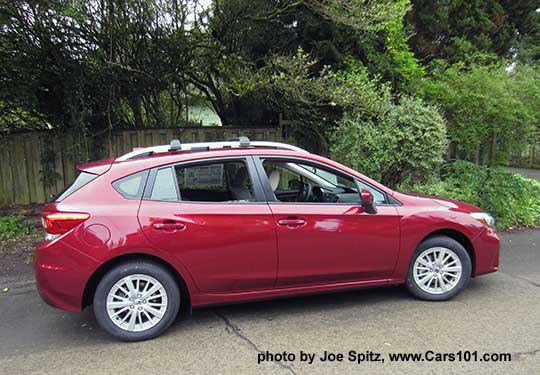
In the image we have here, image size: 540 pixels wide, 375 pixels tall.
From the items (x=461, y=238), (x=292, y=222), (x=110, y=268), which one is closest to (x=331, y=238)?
(x=292, y=222)

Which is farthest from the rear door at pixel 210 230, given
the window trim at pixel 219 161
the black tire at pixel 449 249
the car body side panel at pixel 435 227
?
the black tire at pixel 449 249

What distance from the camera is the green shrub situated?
20.8 ft

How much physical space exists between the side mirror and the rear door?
919mm

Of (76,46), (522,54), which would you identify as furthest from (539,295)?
(522,54)

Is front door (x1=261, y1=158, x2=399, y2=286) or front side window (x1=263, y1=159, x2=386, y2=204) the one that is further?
front side window (x1=263, y1=159, x2=386, y2=204)

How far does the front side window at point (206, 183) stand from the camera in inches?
144

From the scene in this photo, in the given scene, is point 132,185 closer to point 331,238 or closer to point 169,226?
point 169,226

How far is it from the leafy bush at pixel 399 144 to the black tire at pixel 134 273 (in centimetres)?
420

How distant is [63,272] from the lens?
333 centimetres

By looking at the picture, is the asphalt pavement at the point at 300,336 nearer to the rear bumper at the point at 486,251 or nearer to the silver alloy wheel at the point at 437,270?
the silver alloy wheel at the point at 437,270

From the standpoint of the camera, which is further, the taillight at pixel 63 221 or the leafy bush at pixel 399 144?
the leafy bush at pixel 399 144

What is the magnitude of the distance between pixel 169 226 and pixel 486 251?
322 cm

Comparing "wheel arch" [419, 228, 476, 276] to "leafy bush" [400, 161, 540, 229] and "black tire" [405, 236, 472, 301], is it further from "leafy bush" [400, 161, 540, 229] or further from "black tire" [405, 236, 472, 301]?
"leafy bush" [400, 161, 540, 229]

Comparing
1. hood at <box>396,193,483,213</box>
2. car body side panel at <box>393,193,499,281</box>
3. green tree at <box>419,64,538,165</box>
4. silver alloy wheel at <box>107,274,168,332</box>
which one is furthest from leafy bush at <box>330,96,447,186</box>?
silver alloy wheel at <box>107,274,168,332</box>
